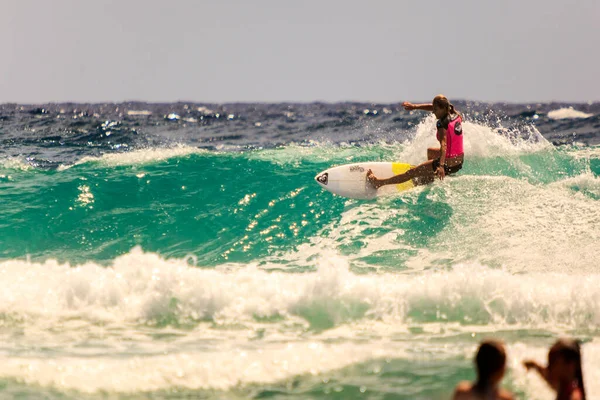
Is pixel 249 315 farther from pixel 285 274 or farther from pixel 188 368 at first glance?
pixel 188 368

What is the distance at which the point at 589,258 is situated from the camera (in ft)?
28.1

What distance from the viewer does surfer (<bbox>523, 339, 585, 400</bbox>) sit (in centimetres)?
360

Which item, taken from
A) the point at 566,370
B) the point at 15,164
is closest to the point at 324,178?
the point at 566,370

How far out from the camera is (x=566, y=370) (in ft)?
11.9

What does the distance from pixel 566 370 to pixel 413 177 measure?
272 inches

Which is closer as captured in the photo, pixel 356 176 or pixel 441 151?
pixel 441 151

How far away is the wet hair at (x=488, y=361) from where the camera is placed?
3332 mm

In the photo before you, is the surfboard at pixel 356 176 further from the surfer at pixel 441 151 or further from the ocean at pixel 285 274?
the ocean at pixel 285 274

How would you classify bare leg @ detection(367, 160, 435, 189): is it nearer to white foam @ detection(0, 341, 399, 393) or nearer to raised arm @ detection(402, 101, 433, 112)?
raised arm @ detection(402, 101, 433, 112)

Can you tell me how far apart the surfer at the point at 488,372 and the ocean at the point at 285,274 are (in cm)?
138

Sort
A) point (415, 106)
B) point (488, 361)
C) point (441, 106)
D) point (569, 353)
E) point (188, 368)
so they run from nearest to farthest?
1. point (488, 361)
2. point (569, 353)
3. point (188, 368)
4. point (441, 106)
5. point (415, 106)

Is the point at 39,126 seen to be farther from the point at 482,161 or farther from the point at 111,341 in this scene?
the point at 111,341

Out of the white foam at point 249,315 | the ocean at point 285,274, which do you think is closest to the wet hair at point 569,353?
the ocean at point 285,274

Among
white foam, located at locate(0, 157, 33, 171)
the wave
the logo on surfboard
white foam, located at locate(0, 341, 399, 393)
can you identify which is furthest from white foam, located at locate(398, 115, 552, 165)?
white foam, located at locate(0, 157, 33, 171)
